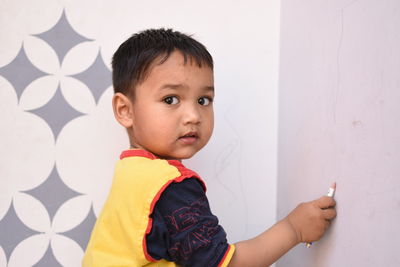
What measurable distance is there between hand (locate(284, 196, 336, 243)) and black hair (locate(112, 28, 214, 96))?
34 centimetres

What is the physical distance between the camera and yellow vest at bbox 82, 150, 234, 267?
24.6 inches

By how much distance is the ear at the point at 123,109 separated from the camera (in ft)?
2.55

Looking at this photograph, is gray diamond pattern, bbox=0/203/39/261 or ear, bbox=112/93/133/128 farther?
gray diamond pattern, bbox=0/203/39/261

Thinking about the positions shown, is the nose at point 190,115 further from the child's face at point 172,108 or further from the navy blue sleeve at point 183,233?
the navy blue sleeve at point 183,233

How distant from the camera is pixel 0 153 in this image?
3.10 ft

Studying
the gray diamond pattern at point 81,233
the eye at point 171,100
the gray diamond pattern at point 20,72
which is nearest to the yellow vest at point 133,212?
the eye at point 171,100

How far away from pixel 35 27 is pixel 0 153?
33 centimetres

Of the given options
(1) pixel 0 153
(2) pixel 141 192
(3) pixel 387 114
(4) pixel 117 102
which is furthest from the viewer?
(1) pixel 0 153

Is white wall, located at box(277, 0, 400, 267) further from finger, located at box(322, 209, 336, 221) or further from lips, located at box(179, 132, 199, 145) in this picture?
lips, located at box(179, 132, 199, 145)

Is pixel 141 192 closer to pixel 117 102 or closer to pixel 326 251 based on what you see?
pixel 117 102

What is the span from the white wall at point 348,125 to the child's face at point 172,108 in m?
0.22

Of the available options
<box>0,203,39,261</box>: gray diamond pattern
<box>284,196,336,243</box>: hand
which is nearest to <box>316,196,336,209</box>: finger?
<box>284,196,336,243</box>: hand

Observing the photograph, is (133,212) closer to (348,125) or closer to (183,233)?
(183,233)

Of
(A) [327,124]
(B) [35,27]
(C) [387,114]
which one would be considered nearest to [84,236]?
(B) [35,27]
